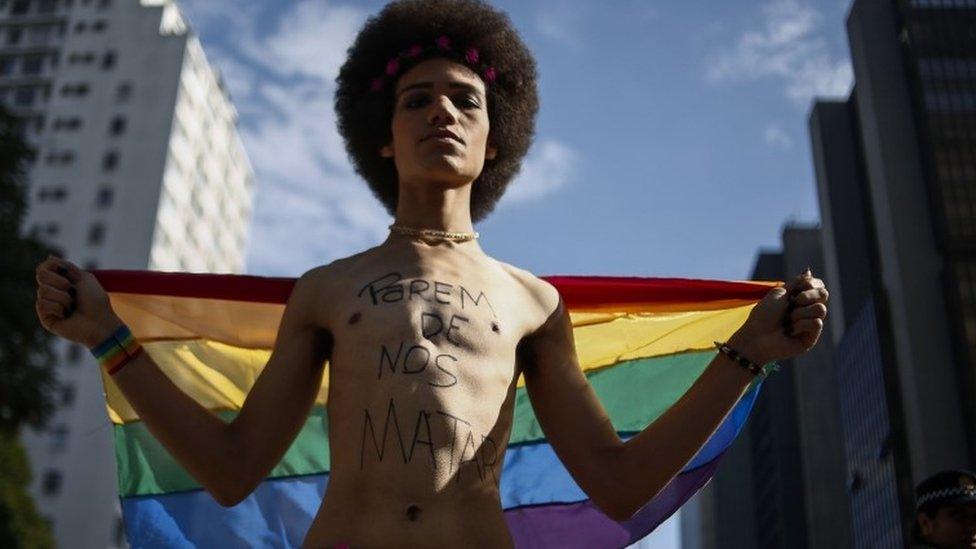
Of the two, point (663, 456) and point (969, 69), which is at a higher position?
point (969, 69)

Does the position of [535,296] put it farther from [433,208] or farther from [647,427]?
[647,427]

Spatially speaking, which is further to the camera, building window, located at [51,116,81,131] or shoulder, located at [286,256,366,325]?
building window, located at [51,116,81,131]

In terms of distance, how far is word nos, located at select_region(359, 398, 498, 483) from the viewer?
11.5 feet

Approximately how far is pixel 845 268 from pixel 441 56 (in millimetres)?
81175

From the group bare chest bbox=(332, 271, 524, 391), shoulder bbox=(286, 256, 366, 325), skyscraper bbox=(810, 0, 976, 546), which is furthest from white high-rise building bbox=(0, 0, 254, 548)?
bare chest bbox=(332, 271, 524, 391)

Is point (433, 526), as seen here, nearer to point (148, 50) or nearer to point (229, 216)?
point (148, 50)

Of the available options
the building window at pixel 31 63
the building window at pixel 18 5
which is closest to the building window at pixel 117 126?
the building window at pixel 31 63

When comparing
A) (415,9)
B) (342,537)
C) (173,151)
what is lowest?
(342,537)

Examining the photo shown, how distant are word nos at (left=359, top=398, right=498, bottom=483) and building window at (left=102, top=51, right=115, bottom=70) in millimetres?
69314

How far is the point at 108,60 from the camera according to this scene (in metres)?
68.1

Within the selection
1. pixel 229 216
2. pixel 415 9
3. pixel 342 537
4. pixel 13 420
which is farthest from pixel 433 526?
pixel 229 216

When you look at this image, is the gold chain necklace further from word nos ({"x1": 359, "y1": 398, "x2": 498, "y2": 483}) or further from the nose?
word nos ({"x1": 359, "y1": 398, "x2": 498, "y2": 483})

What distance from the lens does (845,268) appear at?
267ft

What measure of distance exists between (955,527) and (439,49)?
330 cm
